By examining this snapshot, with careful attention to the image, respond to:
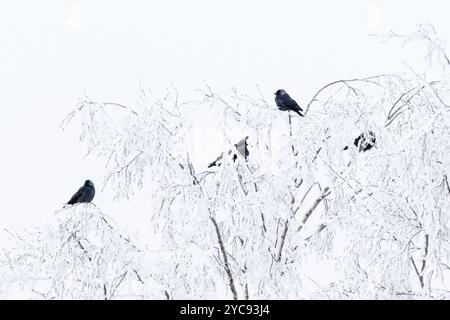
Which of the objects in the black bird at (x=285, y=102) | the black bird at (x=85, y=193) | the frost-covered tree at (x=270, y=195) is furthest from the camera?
the black bird at (x=85, y=193)

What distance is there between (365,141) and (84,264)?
7.91 ft

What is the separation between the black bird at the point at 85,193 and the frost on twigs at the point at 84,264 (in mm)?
2113

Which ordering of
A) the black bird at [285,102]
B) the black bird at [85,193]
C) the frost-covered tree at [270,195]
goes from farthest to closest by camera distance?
the black bird at [85,193] < the black bird at [285,102] < the frost-covered tree at [270,195]

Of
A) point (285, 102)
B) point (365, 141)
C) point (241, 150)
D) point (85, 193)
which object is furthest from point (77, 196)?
point (365, 141)

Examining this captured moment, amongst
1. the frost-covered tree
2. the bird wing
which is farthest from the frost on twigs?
the bird wing

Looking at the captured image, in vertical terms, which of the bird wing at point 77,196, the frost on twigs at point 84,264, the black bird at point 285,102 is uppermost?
the black bird at point 285,102

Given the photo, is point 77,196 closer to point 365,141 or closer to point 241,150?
point 241,150

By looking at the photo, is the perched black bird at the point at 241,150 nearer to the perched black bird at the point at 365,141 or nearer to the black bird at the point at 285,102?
the black bird at the point at 285,102

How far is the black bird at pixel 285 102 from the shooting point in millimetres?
7879

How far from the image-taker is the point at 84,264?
6.86 metres

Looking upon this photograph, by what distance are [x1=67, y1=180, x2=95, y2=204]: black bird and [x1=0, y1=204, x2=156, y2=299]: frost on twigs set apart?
6.93 feet

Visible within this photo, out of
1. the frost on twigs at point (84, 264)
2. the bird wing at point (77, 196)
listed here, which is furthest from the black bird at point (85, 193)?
the frost on twigs at point (84, 264)
